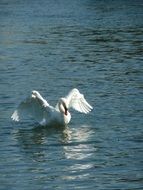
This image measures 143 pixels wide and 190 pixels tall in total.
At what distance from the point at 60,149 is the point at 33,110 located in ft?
8.99

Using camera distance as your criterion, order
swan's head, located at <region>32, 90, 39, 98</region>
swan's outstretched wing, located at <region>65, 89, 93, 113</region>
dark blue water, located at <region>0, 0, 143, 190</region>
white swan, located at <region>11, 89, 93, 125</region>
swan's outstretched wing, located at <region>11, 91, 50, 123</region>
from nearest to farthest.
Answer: dark blue water, located at <region>0, 0, 143, 190</region>, swan's head, located at <region>32, 90, 39, 98</region>, white swan, located at <region>11, 89, 93, 125</region>, swan's outstretched wing, located at <region>11, 91, 50, 123</region>, swan's outstretched wing, located at <region>65, 89, 93, 113</region>

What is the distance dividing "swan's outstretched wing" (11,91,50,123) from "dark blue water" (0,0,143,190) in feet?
0.95

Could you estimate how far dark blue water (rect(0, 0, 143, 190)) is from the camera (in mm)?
15242

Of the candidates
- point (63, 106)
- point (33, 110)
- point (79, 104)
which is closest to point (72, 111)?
point (79, 104)

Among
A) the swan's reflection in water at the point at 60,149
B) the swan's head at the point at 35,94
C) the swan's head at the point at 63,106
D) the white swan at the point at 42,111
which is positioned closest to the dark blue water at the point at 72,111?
the swan's reflection in water at the point at 60,149

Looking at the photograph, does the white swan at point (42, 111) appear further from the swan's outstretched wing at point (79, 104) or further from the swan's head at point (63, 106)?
the swan's outstretched wing at point (79, 104)

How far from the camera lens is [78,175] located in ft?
49.4

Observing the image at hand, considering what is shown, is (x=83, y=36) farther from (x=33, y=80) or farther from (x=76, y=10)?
(x=76, y=10)

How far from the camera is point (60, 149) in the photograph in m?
17.6

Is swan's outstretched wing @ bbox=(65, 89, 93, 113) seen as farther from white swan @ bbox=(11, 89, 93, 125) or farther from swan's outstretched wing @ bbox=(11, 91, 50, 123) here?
swan's outstretched wing @ bbox=(11, 91, 50, 123)

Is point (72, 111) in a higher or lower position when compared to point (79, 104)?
lower

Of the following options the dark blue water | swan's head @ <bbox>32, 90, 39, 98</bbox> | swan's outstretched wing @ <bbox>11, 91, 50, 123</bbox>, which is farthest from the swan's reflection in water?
swan's head @ <bbox>32, 90, 39, 98</bbox>

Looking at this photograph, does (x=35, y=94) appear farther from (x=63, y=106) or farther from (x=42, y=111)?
(x=63, y=106)

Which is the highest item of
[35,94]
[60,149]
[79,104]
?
[35,94]
